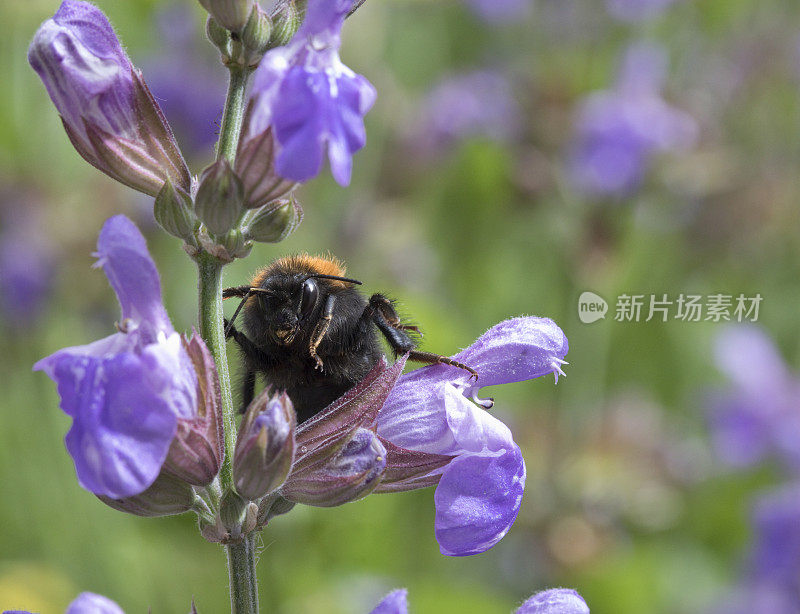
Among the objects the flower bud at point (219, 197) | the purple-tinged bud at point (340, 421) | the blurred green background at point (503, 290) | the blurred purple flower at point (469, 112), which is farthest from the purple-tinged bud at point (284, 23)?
the blurred purple flower at point (469, 112)

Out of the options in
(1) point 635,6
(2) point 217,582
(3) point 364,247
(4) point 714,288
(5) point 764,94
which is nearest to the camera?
(2) point 217,582

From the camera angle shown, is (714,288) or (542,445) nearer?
(542,445)

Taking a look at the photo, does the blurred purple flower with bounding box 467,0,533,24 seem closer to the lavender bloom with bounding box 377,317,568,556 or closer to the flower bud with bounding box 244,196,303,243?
the lavender bloom with bounding box 377,317,568,556

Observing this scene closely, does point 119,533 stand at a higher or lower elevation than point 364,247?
lower

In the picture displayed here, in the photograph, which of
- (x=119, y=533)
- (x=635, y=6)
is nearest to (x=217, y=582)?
(x=119, y=533)

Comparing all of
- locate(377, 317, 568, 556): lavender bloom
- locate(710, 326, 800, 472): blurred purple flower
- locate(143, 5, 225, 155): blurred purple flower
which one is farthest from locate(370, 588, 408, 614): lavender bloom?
locate(143, 5, 225, 155): blurred purple flower

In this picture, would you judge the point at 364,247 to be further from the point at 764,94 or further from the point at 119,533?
the point at 764,94
